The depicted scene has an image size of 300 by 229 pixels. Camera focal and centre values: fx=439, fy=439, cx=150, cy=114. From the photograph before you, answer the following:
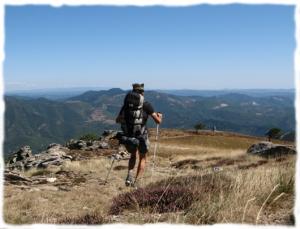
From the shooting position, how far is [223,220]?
15.3 ft

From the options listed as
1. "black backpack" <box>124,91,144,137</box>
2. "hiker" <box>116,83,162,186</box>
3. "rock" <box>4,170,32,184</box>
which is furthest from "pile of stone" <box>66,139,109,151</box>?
"black backpack" <box>124,91,144,137</box>

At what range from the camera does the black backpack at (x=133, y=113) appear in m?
10.9

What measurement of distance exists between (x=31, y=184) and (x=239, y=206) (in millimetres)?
10569

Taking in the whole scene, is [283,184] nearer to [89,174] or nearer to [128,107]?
[128,107]

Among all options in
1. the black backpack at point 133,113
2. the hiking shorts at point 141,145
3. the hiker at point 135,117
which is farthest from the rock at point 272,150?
the black backpack at point 133,113

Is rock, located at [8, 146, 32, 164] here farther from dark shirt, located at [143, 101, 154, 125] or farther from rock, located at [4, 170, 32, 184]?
dark shirt, located at [143, 101, 154, 125]

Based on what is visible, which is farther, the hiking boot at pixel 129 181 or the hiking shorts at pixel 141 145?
the hiking boot at pixel 129 181

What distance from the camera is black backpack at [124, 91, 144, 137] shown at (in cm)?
1091

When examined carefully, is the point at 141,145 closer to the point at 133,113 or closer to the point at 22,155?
the point at 133,113

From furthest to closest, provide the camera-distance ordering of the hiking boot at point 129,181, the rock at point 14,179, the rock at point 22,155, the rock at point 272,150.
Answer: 1. the rock at point 22,155
2. the rock at point 272,150
3. the rock at point 14,179
4. the hiking boot at point 129,181

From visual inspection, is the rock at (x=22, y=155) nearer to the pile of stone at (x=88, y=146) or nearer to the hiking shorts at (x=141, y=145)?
the pile of stone at (x=88, y=146)

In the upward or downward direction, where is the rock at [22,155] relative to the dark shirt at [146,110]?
downward

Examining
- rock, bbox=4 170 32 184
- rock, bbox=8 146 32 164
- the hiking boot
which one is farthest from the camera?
rock, bbox=8 146 32 164

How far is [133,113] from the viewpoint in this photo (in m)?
10.9
